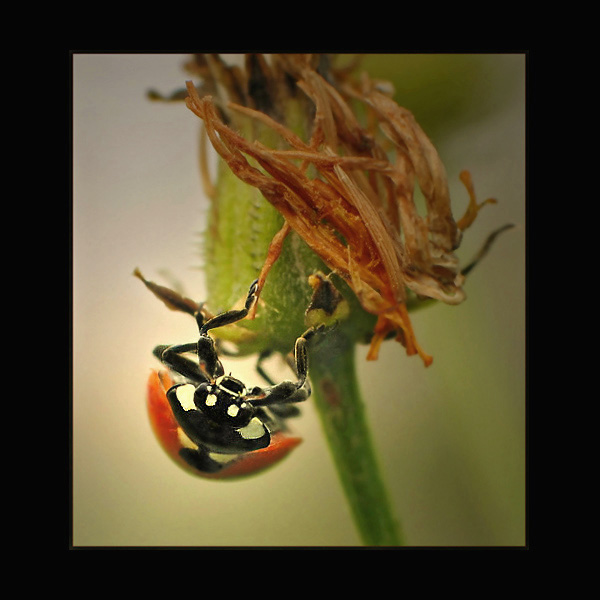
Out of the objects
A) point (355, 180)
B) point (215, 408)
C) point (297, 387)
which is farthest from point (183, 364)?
point (355, 180)

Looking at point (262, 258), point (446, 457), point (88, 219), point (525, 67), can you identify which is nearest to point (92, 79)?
point (88, 219)

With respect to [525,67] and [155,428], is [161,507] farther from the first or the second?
[525,67]

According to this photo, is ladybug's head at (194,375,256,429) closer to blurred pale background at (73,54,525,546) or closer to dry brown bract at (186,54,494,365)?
blurred pale background at (73,54,525,546)

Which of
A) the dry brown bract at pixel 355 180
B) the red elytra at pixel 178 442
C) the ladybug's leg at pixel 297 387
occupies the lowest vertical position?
the red elytra at pixel 178 442

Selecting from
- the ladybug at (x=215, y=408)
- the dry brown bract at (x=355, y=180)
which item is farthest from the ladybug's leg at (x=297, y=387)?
the dry brown bract at (x=355, y=180)

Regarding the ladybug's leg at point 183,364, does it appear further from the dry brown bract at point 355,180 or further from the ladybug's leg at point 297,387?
the dry brown bract at point 355,180

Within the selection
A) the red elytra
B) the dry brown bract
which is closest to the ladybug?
the red elytra
